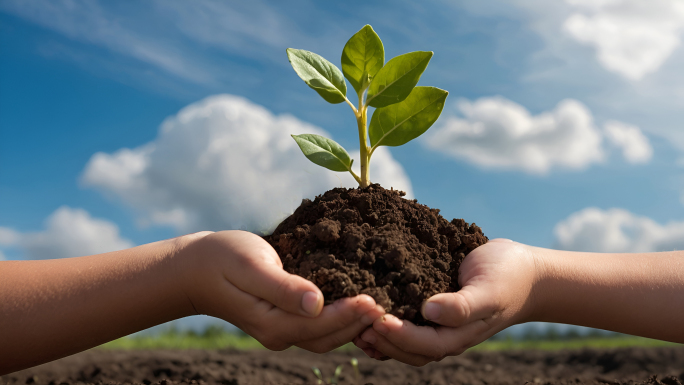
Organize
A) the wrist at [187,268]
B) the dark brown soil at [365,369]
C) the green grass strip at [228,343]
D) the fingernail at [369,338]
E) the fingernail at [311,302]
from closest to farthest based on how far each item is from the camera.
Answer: the fingernail at [311,302]
the fingernail at [369,338]
the wrist at [187,268]
the dark brown soil at [365,369]
the green grass strip at [228,343]

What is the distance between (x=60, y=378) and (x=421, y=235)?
268cm

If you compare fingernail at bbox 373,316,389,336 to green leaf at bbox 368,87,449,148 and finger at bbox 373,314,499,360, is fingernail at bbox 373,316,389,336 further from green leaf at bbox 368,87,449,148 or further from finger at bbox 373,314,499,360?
green leaf at bbox 368,87,449,148

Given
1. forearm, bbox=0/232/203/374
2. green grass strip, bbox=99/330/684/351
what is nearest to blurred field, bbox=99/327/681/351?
green grass strip, bbox=99/330/684/351

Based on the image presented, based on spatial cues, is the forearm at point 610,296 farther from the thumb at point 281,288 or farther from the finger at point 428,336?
the thumb at point 281,288

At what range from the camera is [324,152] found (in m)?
1.98

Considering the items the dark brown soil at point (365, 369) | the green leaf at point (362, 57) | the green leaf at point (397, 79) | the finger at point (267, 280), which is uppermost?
the green leaf at point (362, 57)

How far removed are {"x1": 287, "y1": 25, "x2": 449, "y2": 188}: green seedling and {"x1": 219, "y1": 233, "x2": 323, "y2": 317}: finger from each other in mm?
590

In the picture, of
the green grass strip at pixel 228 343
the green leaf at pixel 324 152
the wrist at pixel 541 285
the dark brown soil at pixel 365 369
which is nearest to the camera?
the wrist at pixel 541 285

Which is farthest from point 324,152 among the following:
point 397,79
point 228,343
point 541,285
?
point 228,343

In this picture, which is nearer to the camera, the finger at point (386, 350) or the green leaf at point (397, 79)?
the finger at point (386, 350)

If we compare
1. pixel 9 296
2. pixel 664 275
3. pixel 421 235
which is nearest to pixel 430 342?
pixel 421 235

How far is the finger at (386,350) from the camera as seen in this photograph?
1.41 m

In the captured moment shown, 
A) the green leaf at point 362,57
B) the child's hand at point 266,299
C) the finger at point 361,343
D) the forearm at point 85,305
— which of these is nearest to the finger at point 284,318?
the child's hand at point 266,299

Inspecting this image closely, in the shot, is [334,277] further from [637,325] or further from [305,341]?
[637,325]
